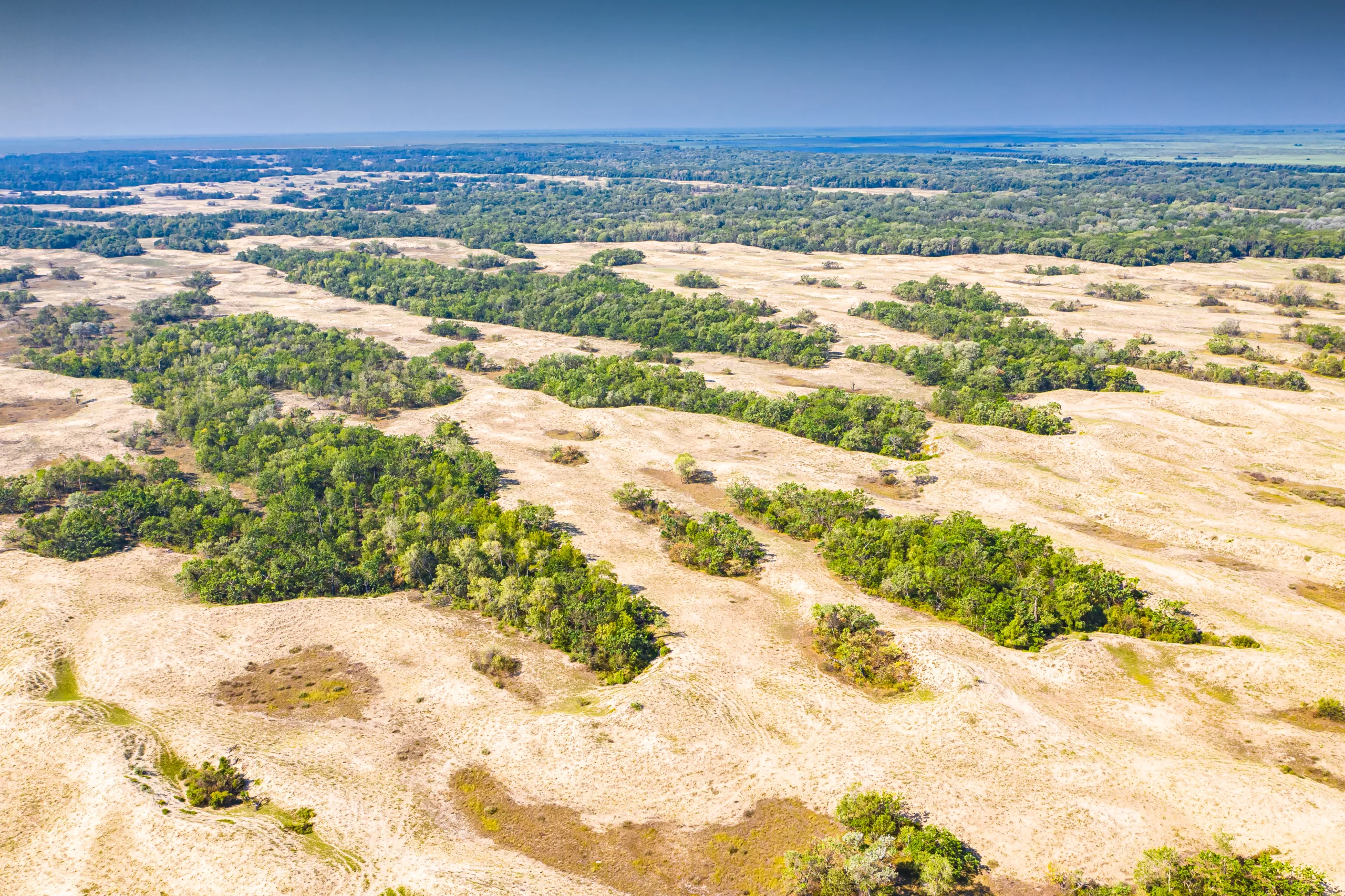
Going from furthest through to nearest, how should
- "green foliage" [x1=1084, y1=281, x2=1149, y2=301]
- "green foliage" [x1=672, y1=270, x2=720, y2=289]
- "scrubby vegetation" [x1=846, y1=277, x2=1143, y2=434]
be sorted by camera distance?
1. "green foliage" [x1=672, y1=270, x2=720, y2=289]
2. "green foliage" [x1=1084, y1=281, x2=1149, y2=301]
3. "scrubby vegetation" [x1=846, y1=277, x2=1143, y2=434]

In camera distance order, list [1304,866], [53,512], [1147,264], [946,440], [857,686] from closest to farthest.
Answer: [1304,866]
[857,686]
[53,512]
[946,440]
[1147,264]

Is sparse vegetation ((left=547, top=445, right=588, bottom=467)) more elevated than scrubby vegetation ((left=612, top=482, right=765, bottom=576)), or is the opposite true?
sparse vegetation ((left=547, top=445, right=588, bottom=467))

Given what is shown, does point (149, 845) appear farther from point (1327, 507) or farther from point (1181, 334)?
point (1181, 334)

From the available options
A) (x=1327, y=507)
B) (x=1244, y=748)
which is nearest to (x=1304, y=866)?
(x=1244, y=748)

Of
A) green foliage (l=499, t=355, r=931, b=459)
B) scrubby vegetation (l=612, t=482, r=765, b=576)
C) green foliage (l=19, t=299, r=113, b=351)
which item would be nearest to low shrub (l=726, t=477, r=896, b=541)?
scrubby vegetation (l=612, t=482, r=765, b=576)

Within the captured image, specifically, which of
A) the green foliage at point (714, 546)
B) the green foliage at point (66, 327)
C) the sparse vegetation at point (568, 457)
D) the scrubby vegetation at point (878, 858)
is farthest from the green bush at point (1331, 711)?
the green foliage at point (66, 327)

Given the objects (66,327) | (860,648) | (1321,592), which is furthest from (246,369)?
(1321,592)

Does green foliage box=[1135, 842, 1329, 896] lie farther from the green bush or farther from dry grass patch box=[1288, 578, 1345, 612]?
dry grass patch box=[1288, 578, 1345, 612]
